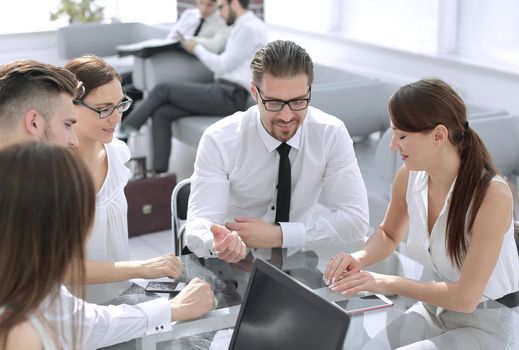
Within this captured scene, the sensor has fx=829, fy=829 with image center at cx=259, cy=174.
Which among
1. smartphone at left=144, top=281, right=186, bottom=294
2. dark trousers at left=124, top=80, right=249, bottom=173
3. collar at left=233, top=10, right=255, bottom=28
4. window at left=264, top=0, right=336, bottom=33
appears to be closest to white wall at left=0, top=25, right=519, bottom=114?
window at left=264, top=0, right=336, bottom=33

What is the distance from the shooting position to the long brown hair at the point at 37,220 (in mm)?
1471

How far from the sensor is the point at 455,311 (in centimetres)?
237

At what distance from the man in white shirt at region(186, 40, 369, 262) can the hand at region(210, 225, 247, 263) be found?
242 mm

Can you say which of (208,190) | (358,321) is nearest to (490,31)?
(208,190)

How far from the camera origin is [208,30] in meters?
6.55

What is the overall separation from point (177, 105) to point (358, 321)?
3639 mm

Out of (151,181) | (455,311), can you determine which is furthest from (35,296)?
(151,181)

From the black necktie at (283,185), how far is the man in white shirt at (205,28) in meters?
3.28

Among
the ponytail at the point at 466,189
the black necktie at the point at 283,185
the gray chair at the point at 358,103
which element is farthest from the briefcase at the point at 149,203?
the ponytail at the point at 466,189

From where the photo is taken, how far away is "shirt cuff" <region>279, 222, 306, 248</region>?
2.84 m

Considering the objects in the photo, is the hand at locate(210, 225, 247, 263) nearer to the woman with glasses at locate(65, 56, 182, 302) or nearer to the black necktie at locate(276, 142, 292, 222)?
the woman with glasses at locate(65, 56, 182, 302)

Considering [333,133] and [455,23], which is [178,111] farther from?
[333,133]

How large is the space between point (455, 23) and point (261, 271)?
4.22 m

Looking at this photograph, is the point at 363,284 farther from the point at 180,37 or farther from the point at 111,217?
the point at 180,37
